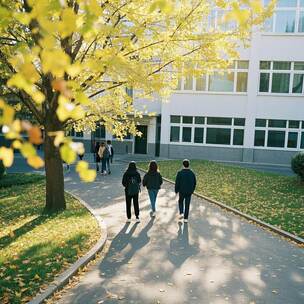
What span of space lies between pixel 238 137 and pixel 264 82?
14.9ft

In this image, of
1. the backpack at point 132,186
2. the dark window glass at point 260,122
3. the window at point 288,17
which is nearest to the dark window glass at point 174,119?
the dark window glass at point 260,122

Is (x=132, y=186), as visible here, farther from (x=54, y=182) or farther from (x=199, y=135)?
(x=199, y=135)

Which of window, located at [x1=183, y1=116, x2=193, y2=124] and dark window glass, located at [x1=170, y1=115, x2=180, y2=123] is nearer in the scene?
window, located at [x1=183, y1=116, x2=193, y2=124]

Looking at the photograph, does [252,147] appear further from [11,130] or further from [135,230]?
[11,130]

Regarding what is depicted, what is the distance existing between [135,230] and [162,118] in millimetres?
21203

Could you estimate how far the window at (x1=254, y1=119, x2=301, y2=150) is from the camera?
2950 cm

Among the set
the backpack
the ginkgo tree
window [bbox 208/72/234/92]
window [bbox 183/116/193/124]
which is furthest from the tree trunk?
window [bbox 208/72/234/92]

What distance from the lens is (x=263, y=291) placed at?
6430mm

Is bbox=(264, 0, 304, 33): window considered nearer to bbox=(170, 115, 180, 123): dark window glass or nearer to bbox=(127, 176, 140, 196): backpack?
bbox=(170, 115, 180, 123): dark window glass

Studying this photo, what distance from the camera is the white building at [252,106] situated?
28891 mm

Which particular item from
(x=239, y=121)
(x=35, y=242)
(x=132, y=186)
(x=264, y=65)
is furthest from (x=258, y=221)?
(x=264, y=65)

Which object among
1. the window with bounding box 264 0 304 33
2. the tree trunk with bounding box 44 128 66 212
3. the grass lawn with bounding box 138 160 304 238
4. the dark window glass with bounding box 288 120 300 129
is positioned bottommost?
the grass lawn with bounding box 138 160 304 238

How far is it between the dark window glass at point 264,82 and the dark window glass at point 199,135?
550 cm

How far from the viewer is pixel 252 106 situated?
29469 millimetres
